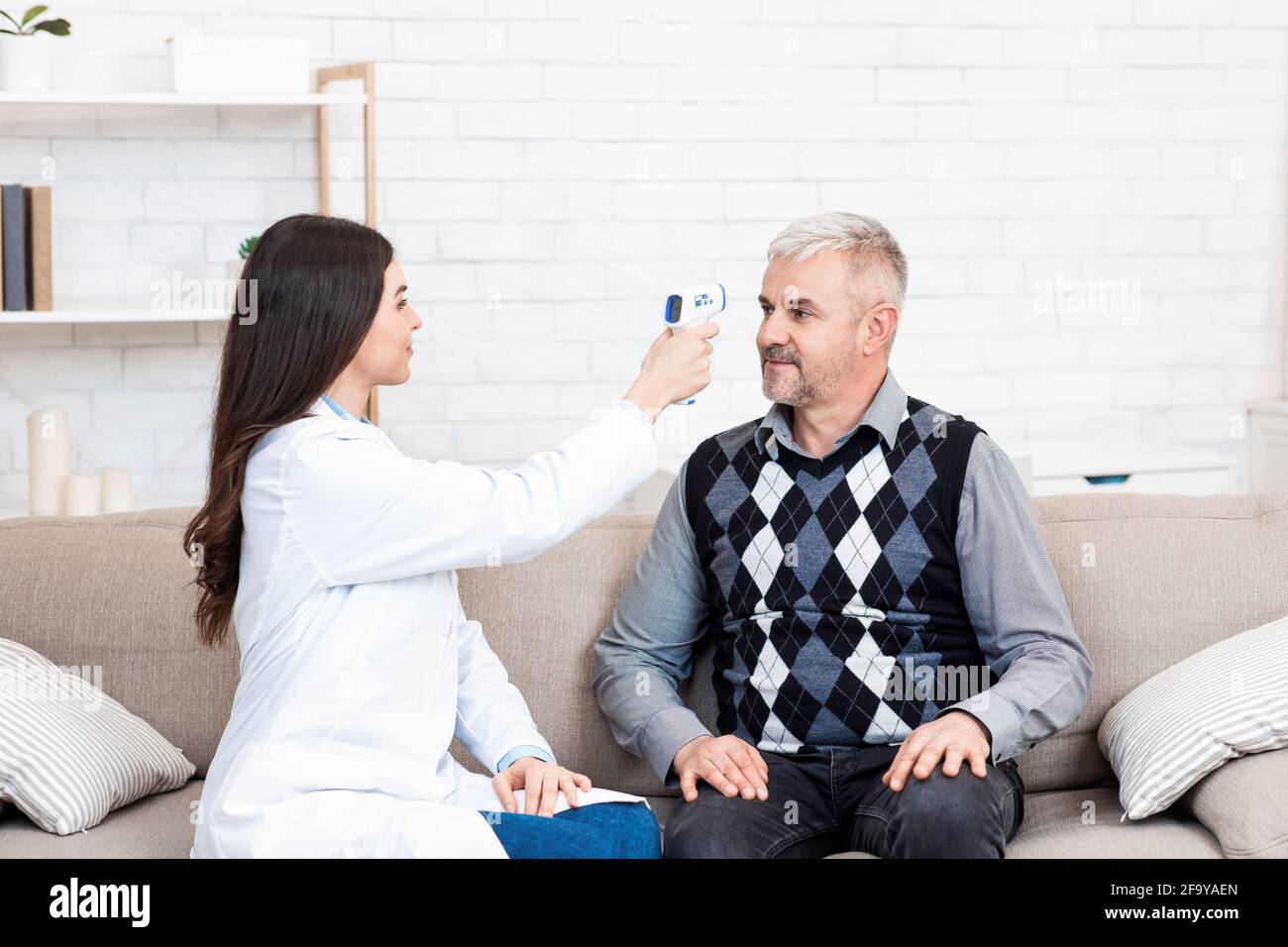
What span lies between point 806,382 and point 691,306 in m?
0.36

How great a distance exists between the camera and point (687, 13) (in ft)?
12.7

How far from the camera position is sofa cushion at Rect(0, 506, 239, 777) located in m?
2.20

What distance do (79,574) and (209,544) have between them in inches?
24.4

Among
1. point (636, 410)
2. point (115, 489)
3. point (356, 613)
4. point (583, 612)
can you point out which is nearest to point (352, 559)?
point (356, 613)

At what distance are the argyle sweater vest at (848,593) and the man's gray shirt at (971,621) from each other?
32 millimetres

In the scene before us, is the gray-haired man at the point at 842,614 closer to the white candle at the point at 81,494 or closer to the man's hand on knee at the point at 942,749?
the man's hand on knee at the point at 942,749

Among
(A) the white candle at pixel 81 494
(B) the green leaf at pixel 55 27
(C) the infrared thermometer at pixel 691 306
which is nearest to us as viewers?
(C) the infrared thermometer at pixel 691 306

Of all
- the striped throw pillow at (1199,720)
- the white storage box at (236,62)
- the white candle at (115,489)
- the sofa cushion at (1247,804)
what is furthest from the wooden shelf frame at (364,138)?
the sofa cushion at (1247,804)

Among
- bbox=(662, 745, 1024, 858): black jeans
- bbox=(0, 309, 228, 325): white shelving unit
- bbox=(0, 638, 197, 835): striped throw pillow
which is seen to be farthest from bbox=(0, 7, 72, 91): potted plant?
bbox=(662, 745, 1024, 858): black jeans

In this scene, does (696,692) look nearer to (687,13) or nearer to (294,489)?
(294,489)

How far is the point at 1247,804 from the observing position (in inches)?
69.9

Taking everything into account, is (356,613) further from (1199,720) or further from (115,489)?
(115,489)

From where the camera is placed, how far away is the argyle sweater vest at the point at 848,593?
6.64 feet
